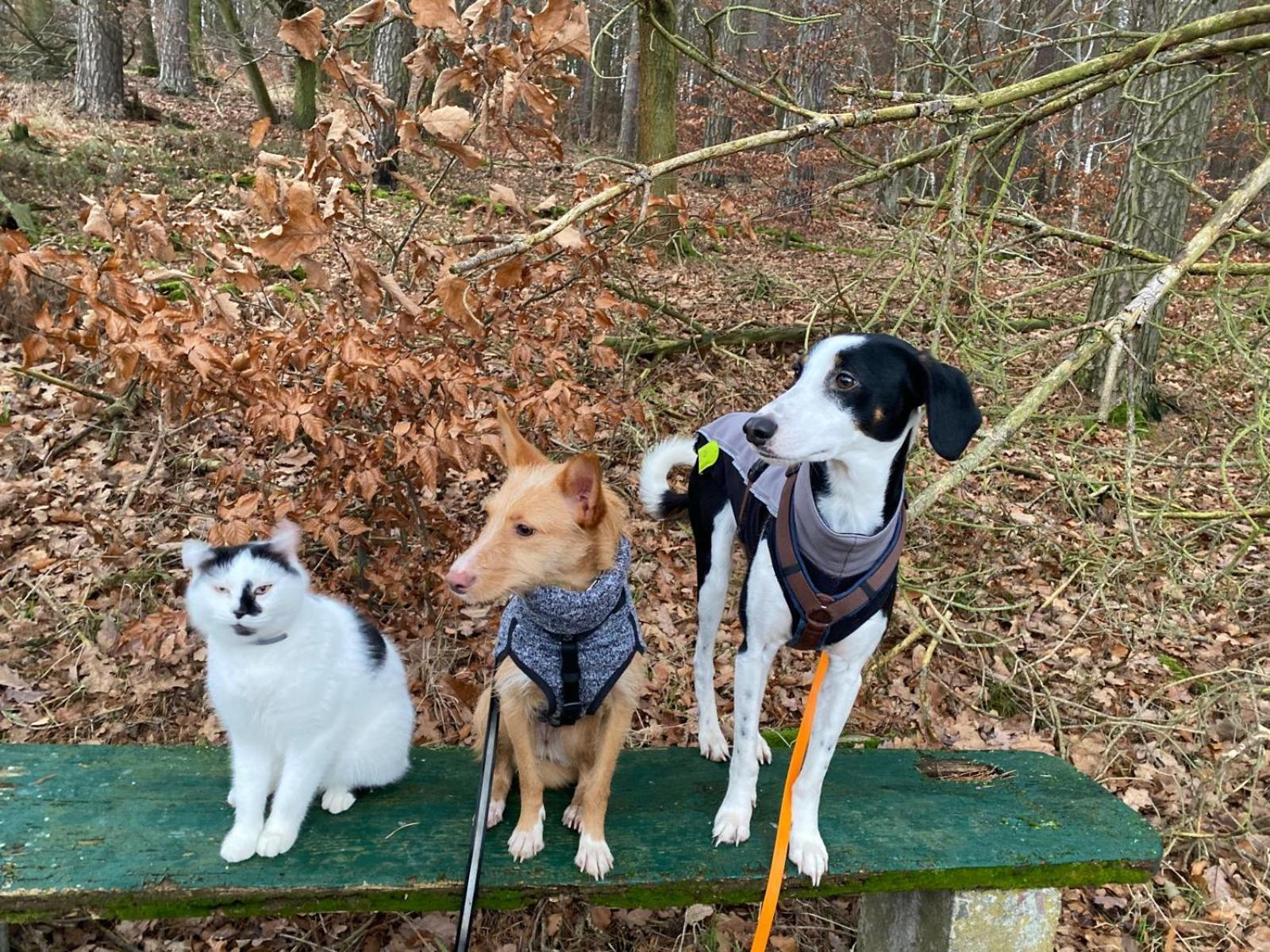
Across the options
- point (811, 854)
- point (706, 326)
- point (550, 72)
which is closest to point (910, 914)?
point (811, 854)

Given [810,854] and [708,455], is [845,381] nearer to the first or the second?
[708,455]

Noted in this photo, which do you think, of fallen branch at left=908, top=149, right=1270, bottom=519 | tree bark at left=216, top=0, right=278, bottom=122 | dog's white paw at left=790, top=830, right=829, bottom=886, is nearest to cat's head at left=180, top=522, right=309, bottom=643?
dog's white paw at left=790, top=830, right=829, bottom=886

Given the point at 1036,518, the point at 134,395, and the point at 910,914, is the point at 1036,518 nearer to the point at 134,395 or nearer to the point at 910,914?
the point at 910,914

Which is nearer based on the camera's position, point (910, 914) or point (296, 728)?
point (296, 728)

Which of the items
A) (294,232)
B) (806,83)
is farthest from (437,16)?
(806,83)

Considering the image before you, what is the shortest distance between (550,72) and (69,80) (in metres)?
14.2

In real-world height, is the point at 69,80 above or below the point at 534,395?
above

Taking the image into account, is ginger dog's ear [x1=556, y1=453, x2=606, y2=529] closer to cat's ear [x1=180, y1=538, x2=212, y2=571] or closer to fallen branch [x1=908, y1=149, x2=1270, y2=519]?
cat's ear [x1=180, y1=538, x2=212, y2=571]

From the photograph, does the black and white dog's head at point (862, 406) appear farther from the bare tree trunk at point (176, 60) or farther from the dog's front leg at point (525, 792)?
the bare tree trunk at point (176, 60)

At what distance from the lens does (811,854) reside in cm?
250

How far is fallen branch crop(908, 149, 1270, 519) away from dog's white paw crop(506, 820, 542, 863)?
1.64m

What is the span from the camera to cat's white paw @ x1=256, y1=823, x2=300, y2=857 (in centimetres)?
236

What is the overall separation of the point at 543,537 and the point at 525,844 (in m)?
1.01

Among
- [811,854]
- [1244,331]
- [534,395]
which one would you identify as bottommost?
[811,854]
